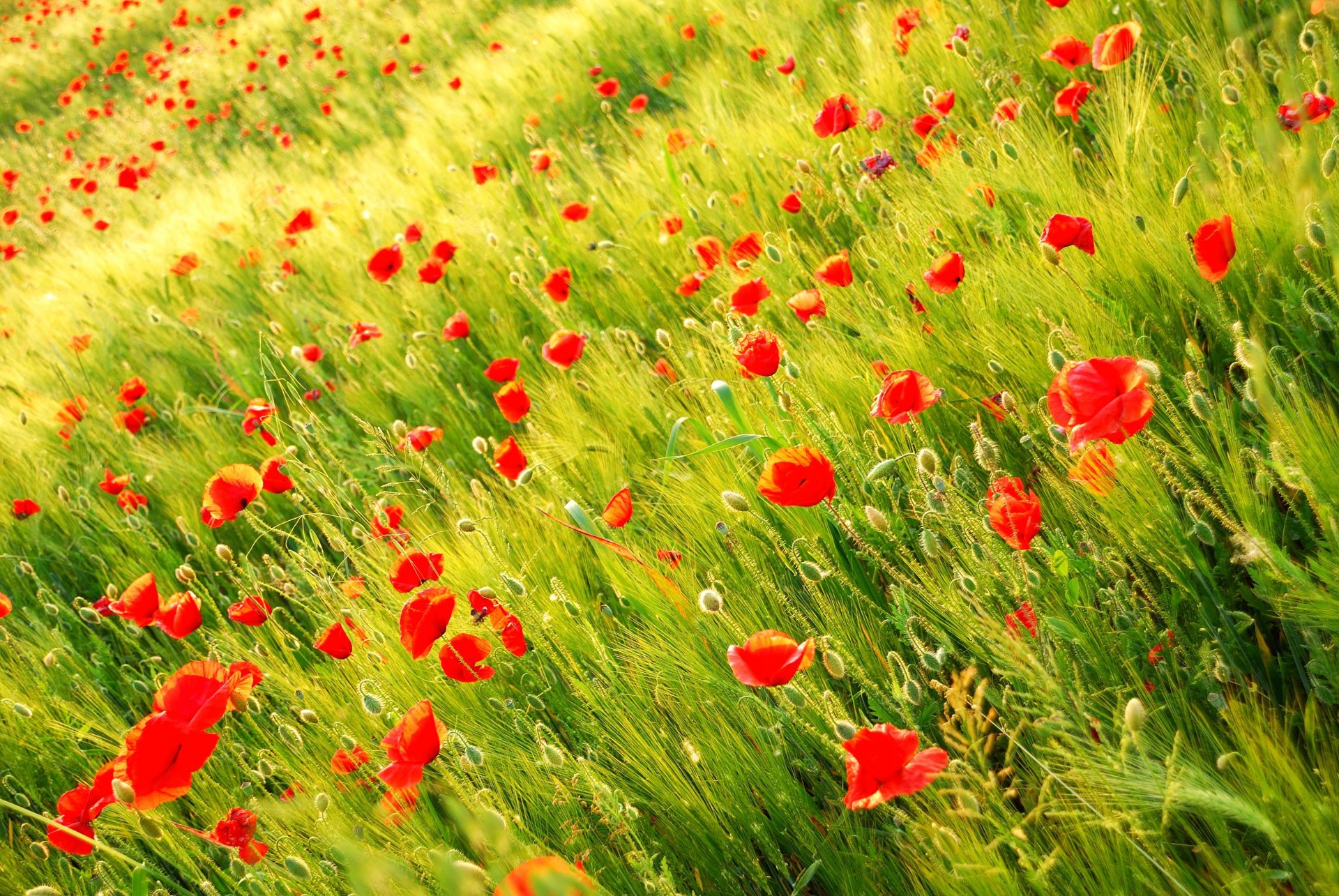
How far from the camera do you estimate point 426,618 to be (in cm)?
112

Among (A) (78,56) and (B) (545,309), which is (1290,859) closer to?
(B) (545,309)

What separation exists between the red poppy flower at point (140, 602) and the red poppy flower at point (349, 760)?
576 mm

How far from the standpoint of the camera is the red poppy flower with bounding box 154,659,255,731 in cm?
109

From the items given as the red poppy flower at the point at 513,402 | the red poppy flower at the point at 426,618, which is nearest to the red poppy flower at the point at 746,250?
the red poppy flower at the point at 513,402

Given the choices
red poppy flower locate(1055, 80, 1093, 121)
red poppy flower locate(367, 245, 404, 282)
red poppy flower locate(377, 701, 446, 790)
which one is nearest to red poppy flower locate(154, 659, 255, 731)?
red poppy flower locate(377, 701, 446, 790)

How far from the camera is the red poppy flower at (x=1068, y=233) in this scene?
1.23 m

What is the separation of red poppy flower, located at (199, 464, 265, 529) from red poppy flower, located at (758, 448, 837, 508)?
100 cm

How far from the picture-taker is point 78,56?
438 inches

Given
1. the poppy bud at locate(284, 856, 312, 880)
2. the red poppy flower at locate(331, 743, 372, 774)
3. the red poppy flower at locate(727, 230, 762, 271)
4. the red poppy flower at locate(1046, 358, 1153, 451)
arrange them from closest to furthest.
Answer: the red poppy flower at locate(1046, 358, 1153, 451) < the poppy bud at locate(284, 856, 312, 880) < the red poppy flower at locate(331, 743, 372, 774) < the red poppy flower at locate(727, 230, 762, 271)

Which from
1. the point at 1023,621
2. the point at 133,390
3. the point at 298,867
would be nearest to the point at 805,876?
the point at 1023,621

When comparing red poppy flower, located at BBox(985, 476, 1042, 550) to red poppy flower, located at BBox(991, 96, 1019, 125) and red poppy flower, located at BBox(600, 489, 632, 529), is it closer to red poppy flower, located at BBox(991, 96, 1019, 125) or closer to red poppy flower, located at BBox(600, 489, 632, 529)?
red poppy flower, located at BBox(600, 489, 632, 529)

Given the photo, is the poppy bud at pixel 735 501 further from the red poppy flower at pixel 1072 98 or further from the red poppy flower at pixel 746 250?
the red poppy flower at pixel 1072 98

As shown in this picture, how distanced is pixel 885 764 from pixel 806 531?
21.5 inches

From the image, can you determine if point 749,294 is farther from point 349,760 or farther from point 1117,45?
point 349,760
